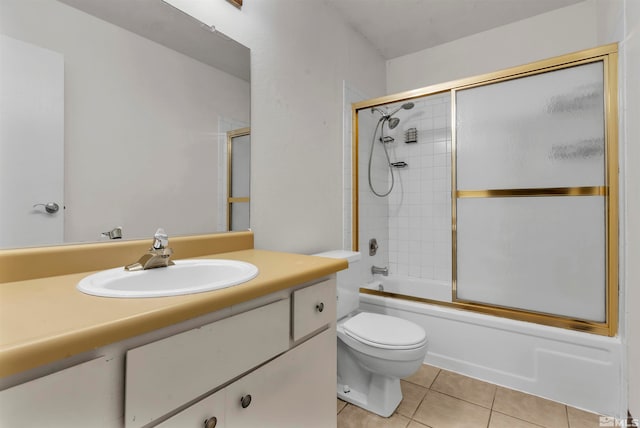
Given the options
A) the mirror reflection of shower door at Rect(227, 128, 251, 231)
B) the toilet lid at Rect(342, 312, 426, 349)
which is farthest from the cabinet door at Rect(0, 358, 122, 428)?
the toilet lid at Rect(342, 312, 426, 349)

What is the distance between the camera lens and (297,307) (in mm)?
917

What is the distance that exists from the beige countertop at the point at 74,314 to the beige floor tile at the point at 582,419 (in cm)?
162

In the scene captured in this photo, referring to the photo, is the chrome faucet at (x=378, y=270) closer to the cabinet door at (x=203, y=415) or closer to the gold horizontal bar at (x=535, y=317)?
the gold horizontal bar at (x=535, y=317)

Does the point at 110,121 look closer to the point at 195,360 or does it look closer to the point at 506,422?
the point at 195,360

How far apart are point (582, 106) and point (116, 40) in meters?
2.18

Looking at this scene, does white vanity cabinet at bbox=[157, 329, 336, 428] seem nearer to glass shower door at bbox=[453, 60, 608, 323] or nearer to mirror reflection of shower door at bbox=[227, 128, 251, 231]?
mirror reflection of shower door at bbox=[227, 128, 251, 231]

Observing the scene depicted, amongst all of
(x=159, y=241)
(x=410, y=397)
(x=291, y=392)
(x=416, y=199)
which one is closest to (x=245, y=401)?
(x=291, y=392)

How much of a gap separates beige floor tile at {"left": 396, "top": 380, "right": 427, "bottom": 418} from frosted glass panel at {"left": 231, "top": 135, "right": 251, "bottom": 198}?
4.45 ft

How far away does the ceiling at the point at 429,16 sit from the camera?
2.12 metres

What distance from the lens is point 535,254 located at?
1767 millimetres

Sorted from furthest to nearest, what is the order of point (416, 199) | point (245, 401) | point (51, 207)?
point (416, 199) < point (51, 207) < point (245, 401)

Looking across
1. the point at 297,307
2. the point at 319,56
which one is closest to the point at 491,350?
the point at 297,307

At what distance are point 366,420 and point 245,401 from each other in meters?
0.98

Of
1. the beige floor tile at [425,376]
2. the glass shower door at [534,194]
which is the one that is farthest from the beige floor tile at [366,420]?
the glass shower door at [534,194]
